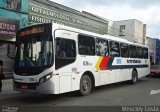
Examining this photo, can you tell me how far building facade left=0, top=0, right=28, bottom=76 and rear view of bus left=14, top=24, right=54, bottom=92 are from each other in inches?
261

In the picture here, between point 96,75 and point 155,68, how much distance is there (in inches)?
599

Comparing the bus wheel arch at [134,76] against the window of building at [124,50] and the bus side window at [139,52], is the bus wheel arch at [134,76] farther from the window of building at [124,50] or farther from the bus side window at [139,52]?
the window of building at [124,50]

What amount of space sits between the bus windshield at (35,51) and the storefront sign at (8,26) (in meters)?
6.70

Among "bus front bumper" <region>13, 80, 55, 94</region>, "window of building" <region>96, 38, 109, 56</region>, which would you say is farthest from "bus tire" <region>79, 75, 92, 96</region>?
"bus front bumper" <region>13, 80, 55, 94</region>

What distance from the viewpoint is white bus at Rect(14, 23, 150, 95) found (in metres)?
10.2

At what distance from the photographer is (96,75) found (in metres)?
13.2

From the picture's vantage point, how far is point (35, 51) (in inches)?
417

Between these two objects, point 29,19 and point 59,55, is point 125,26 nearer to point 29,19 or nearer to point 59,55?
point 29,19

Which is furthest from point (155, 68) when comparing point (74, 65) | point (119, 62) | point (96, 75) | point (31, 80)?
point (31, 80)

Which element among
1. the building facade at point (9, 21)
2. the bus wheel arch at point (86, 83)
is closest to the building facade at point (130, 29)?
the building facade at point (9, 21)

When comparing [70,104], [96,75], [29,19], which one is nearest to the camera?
[70,104]

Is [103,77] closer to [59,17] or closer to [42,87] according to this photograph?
[42,87]

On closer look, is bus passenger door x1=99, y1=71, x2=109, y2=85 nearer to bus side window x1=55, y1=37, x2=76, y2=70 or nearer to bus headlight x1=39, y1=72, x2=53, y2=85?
bus side window x1=55, y1=37, x2=76, y2=70

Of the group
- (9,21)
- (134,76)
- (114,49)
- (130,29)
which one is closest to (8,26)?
(9,21)
